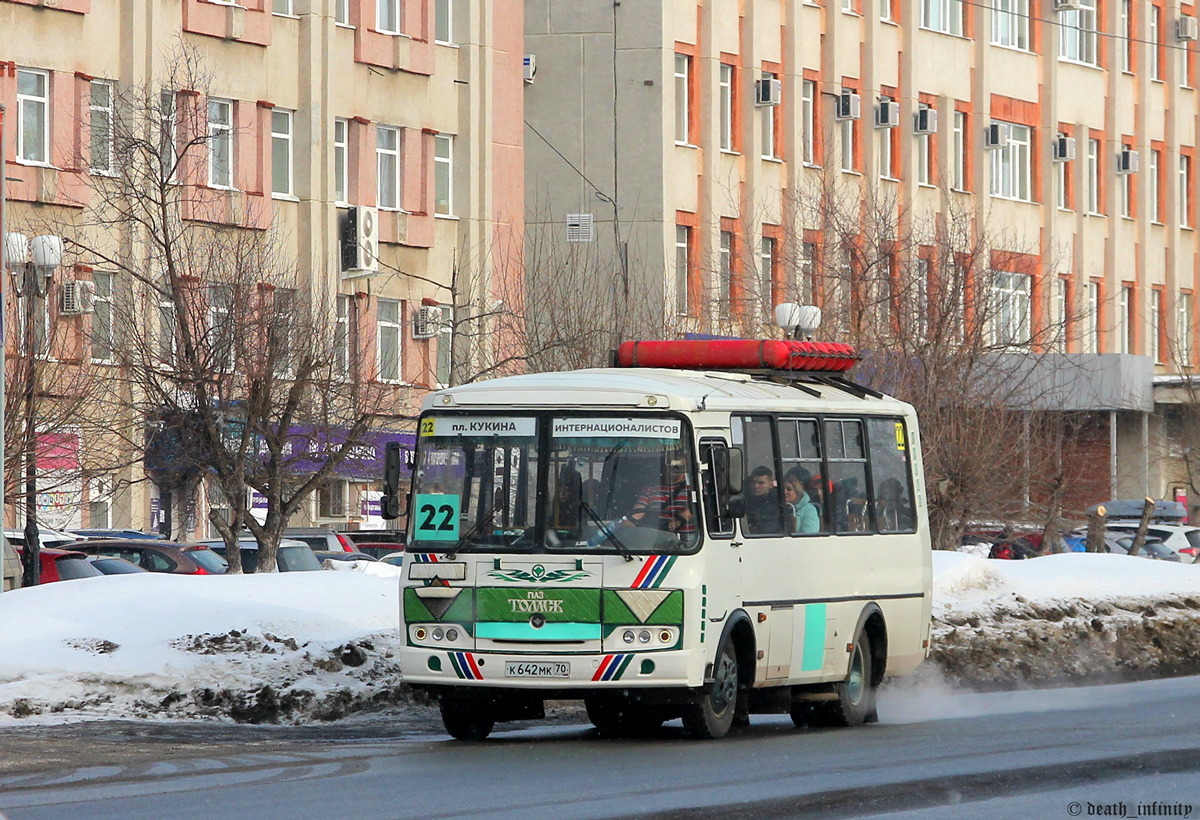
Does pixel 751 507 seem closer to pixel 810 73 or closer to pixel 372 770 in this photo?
pixel 372 770

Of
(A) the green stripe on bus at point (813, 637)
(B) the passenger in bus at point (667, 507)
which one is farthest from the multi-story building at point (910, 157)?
(B) the passenger in bus at point (667, 507)

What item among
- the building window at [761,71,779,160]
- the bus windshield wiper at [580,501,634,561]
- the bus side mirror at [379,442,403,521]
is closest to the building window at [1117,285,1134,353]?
the building window at [761,71,779,160]

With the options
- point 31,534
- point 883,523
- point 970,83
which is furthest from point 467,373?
point 970,83

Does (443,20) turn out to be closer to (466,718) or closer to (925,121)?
(925,121)

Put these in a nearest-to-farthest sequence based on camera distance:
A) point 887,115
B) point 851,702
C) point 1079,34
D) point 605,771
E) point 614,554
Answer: point 605,771 → point 614,554 → point 851,702 → point 887,115 → point 1079,34

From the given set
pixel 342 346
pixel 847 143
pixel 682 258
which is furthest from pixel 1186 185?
pixel 342 346

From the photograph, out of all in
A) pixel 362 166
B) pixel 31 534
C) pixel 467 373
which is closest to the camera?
pixel 31 534

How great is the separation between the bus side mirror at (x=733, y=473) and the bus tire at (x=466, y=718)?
238cm

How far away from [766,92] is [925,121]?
620cm

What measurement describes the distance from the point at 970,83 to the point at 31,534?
36.9 meters

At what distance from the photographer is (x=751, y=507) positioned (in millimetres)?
16125

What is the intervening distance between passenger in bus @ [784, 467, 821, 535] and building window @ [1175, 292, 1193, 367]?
48.2 m

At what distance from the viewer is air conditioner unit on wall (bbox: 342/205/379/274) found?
4312 cm

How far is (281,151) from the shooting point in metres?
42.9
